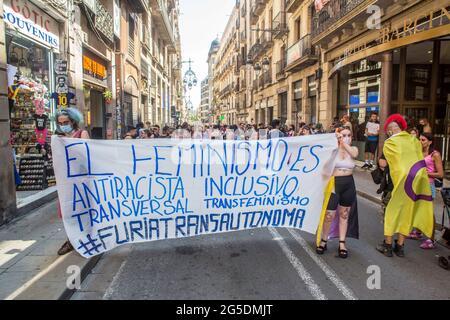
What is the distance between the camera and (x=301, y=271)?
169 inches

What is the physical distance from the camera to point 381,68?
13.1m

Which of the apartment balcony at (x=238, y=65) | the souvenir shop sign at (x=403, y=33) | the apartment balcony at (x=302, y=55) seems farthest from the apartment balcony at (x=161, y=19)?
the souvenir shop sign at (x=403, y=33)

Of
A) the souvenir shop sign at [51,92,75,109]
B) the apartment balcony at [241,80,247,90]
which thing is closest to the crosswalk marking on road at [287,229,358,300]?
the souvenir shop sign at [51,92,75,109]

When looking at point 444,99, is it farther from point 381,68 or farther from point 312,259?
point 312,259

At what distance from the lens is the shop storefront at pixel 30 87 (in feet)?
26.2

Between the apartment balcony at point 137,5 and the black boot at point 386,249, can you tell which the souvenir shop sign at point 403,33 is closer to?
the black boot at point 386,249

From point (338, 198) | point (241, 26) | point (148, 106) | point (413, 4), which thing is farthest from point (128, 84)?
point (241, 26)

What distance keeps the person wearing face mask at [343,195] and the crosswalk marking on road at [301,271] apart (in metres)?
0.40

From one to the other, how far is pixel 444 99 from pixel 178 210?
11147 mm

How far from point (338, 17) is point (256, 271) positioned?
13.9m

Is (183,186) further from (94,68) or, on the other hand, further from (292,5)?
(292,5)

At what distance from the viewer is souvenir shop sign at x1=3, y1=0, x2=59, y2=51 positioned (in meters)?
7.62

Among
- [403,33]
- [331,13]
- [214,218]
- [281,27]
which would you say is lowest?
[214,218]

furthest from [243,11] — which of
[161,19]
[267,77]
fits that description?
[161,19]
